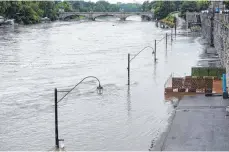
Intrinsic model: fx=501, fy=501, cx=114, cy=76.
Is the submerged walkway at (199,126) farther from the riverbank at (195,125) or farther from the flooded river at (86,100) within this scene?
the flooded river at (86,100)

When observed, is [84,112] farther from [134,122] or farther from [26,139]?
[26,139]

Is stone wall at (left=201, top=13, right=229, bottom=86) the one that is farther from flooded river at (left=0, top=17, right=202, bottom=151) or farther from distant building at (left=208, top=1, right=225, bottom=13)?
distant building at (left=208, top=1, right=225, bottom=13)

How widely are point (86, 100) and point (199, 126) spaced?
1570 cm

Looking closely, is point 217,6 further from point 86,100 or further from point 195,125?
point 195,125

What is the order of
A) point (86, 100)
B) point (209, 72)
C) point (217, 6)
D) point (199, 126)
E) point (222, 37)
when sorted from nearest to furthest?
point (199, 126) < point (86, 100) < point (209, 72) < point (222, 37) < point (217, 6)

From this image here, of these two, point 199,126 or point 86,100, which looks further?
point 86,100

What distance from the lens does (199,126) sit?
37.6 meters

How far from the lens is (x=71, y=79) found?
205 ft

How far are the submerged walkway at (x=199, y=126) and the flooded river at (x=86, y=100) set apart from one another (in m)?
1.56

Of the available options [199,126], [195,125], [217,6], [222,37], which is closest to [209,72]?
[222,37]

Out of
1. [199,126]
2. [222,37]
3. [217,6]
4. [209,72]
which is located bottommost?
[199,126]

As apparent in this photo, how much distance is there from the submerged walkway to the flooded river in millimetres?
1563

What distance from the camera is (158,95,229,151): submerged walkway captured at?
1304 inches

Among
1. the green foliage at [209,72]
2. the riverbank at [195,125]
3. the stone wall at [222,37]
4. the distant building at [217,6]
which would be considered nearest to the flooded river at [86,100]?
the riverbank at [195,125]
